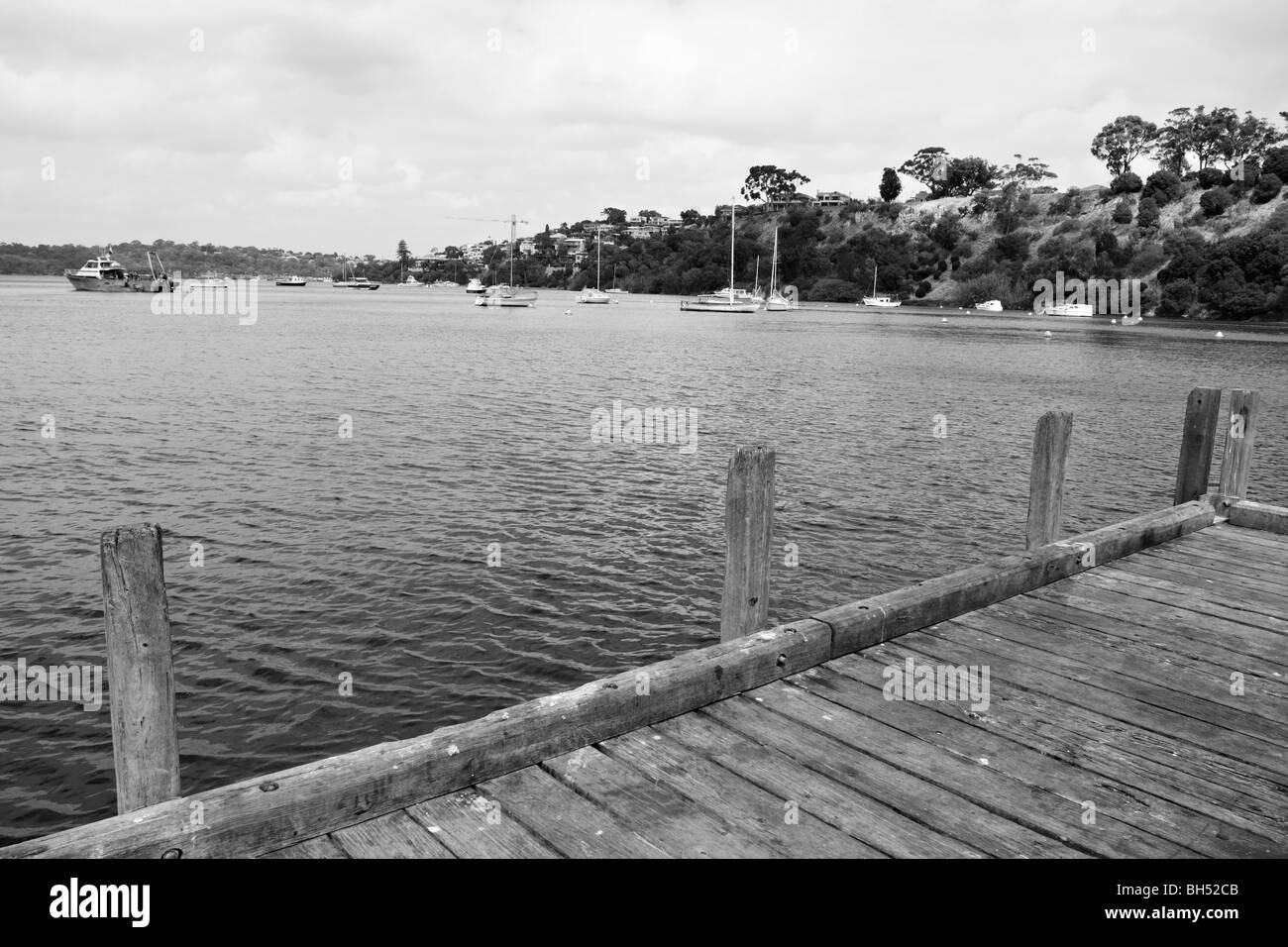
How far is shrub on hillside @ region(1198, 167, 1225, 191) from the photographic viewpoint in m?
140

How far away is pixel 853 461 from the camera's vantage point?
74.7 ft

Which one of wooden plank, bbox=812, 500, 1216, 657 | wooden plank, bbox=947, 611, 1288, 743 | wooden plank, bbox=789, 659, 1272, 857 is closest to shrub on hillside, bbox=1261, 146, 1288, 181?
wooden plank, bbox=812, 500, 1216, 657

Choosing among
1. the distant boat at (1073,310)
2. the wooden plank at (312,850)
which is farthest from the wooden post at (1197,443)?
the distant boat at (1073,310)

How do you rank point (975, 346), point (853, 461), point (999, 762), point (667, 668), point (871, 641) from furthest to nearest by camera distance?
point (975, 346) < point (853, 461) < point (871, 641) < point (667, 668) < point (999, 762)

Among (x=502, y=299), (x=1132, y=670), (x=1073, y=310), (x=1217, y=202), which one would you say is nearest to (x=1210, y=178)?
(x=1217, y=202)

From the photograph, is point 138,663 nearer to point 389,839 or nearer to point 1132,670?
point 389,839

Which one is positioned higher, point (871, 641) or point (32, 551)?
point (871, 641)

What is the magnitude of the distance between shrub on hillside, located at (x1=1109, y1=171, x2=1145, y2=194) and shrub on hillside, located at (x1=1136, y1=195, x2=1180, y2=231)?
41.7 feet

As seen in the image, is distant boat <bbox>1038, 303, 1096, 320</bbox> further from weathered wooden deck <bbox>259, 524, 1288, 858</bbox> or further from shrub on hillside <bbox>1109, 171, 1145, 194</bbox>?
weathered wooden deck <bbox>259, 524, 1288, 858</bbox>

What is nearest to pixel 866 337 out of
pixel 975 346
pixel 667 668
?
pixel 975 346

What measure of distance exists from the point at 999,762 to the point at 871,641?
1644 mm

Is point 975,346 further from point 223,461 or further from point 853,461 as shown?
point 223,461

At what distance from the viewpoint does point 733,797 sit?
4488mm

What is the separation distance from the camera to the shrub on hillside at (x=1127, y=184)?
15238cm
